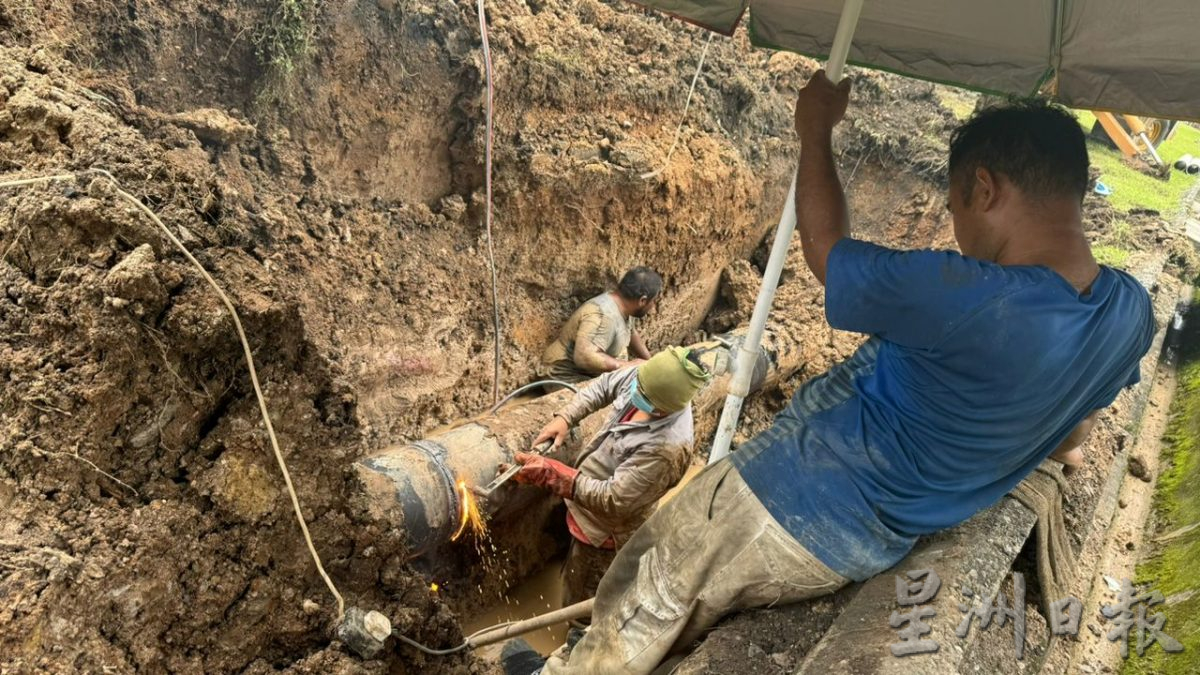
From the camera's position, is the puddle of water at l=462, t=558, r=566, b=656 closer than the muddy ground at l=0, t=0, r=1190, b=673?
No

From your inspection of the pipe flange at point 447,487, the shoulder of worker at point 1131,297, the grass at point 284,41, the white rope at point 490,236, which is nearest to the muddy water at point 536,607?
the pipe flange at point 447,487

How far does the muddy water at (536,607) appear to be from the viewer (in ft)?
14.3

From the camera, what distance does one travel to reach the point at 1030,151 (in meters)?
2.03

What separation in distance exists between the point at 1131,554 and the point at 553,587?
3444 millimetres

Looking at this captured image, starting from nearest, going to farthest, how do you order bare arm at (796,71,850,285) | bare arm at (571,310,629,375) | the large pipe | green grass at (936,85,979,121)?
1. bare arm at (796,71,850,285)
2. the large pipe
3. bare arm at (571,310,629,375)
4. green grass at (936,85,979,121)

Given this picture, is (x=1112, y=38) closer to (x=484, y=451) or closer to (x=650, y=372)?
(x=650, y=372)

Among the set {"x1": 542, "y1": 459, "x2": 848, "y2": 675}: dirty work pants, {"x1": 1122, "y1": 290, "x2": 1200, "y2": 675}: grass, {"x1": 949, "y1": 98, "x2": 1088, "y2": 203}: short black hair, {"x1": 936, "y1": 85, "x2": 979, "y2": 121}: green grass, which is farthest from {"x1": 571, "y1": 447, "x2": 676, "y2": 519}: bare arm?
{"x1": 936, "y1": 85, "x2": 979, "y2": 121}: green grass

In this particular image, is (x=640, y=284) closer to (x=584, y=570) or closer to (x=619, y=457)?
(x=619, y=457)

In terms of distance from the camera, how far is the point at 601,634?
8.48 feet

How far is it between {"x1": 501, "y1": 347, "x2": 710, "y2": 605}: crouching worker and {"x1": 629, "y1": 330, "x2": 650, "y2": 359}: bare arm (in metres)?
1.80

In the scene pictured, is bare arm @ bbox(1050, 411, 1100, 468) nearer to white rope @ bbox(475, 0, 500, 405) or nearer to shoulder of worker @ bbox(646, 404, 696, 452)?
shoulder of worker @ bbox(646, 404, 696, 452)

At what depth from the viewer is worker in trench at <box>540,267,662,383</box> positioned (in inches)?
218

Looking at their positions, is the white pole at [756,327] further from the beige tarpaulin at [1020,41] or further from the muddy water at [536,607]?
the muddy water at [536,607]

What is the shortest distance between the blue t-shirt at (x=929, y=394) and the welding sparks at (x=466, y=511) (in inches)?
71.9
